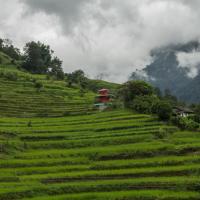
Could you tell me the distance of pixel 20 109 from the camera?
91.0 meters

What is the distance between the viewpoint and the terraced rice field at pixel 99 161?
42.1 meters

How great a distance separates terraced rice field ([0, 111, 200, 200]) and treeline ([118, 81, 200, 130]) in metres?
2.10

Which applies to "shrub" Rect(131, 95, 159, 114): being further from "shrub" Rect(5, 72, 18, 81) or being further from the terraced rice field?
"shrub" Rect(5, 72, 18, 81)

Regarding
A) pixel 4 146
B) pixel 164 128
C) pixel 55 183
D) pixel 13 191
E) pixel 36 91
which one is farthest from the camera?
pixel 36 91

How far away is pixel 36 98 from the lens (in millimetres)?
101688

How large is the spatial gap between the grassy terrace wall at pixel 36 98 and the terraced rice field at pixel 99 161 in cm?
1240

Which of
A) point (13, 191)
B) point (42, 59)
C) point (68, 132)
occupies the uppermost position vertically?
point (42, 59)

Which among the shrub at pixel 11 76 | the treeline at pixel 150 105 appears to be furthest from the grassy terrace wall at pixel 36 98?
the treeline at pixel 150 105

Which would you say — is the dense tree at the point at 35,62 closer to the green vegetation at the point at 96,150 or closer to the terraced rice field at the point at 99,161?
the green vegetation at the point at 96,150

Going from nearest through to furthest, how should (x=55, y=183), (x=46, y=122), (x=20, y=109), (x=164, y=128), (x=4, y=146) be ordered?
1. (x=55, y=183)
2. (x=4, y=146)
3. (x=164, y=128)
4. (x=46, y=122)
5. (x=20, y=109)

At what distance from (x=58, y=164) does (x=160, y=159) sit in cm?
1057

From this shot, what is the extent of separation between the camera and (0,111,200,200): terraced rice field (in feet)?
138

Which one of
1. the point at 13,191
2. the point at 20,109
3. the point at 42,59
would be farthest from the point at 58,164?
the point at 42,59

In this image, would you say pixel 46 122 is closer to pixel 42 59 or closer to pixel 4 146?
pixel 4 146
